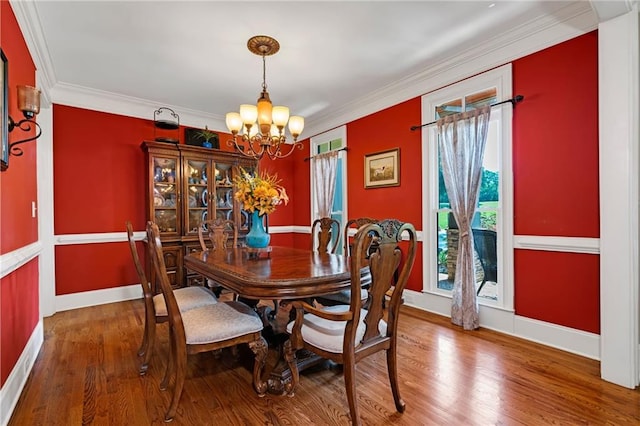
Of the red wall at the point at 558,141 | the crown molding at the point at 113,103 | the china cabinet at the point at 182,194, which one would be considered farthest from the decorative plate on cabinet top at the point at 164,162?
the red wall at the point at 558,141

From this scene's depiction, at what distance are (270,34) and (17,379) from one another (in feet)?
9.91

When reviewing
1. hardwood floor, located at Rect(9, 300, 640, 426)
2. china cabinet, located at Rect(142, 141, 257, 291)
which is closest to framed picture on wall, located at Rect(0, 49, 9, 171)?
hardwood floor, located at Rect(9, 300, 640, 426)

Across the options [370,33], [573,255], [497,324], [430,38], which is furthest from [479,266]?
[370,33]

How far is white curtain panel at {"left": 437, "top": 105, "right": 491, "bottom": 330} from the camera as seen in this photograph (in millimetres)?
2957

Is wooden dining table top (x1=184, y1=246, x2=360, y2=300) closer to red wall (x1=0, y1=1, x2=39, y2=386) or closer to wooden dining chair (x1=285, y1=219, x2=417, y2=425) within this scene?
wooden dining chair (x1=285, y1=219, x2=417, y2=425)

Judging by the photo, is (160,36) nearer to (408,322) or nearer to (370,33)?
(370,33)

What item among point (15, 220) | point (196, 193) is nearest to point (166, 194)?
point (196, 193)

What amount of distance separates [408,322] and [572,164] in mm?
1991

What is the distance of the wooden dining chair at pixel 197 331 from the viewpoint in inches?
66.9

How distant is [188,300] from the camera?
229 centimetres

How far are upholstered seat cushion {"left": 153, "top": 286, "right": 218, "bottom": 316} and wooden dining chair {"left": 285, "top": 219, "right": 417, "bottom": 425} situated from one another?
2.53ft

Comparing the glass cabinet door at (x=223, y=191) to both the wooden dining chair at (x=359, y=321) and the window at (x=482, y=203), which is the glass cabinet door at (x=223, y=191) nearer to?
the window at (x=482, y=203)

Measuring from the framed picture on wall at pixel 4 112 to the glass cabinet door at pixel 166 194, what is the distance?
2.28 m

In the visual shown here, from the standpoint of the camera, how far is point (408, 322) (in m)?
3.19
